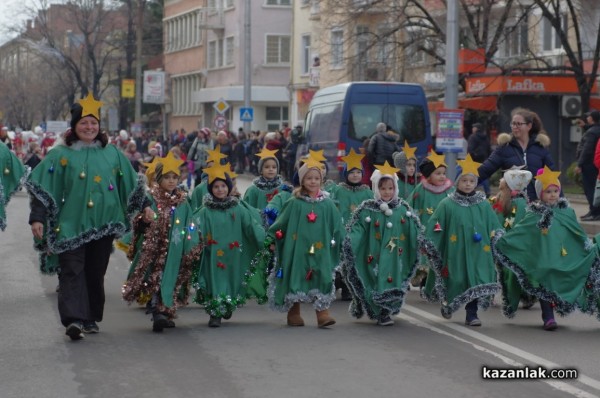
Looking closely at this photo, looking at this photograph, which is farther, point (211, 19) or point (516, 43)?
point (211, 19)

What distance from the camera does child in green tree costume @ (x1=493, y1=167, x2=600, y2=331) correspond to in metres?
11.6

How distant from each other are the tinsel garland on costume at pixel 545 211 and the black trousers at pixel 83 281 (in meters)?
3.78

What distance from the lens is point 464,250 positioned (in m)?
11.8

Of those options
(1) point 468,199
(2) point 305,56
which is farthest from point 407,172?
(2) point 305,56

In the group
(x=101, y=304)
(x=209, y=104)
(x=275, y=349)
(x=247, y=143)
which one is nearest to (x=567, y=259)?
(x=275, y=349)

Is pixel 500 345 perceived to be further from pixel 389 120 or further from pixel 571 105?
pixel 571 105

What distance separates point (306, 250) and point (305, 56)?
50.1 meters

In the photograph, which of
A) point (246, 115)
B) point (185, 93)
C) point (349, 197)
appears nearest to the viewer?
point (349, 197)

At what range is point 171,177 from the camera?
11.4 meters

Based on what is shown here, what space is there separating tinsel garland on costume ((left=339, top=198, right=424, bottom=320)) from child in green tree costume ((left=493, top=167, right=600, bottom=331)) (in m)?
0.95

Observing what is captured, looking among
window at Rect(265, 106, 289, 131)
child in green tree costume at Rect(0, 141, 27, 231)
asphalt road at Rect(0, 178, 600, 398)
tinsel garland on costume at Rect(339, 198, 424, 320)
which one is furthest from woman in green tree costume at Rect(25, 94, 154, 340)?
window at Rect(265, 106, 289, 131)

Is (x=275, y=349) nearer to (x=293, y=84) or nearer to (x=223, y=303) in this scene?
(x=223, y=303)

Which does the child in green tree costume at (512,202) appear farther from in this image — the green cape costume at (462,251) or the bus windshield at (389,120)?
the bus windshield at (389,120)

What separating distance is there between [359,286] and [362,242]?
406mm
